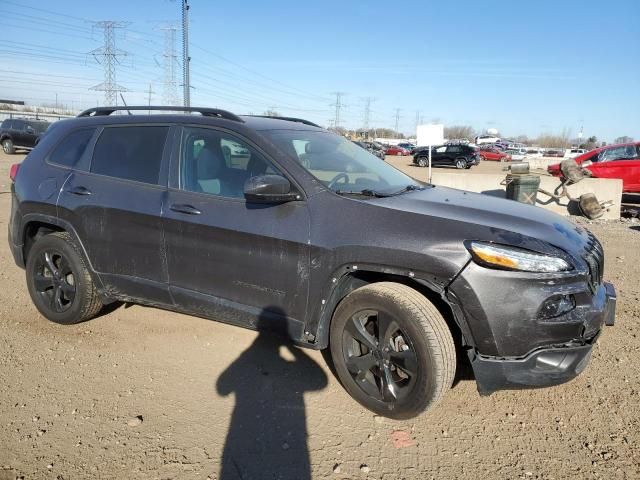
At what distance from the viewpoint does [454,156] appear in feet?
110

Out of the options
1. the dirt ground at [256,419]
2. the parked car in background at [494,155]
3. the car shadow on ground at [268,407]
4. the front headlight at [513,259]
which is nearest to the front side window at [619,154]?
the dirt ground at [256,419]

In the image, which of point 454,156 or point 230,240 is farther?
point 454,156

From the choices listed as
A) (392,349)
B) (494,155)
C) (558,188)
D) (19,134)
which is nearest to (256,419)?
(392,349)

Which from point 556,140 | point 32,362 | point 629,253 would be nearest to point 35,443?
point 32,362

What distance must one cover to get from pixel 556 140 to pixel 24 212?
13675 cm

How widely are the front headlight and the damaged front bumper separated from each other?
411 mm

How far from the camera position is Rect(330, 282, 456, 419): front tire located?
2660 millimetres

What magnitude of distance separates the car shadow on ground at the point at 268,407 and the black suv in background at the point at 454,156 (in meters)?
31.8

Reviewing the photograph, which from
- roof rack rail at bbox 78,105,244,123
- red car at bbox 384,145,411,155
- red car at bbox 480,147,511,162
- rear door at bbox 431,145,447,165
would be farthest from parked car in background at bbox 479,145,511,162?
roof rack rail at bbox 78,105,244,123

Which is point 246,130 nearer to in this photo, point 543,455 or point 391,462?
Answer: point 391,462

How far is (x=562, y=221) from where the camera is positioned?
3369mm

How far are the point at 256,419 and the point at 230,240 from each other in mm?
1133

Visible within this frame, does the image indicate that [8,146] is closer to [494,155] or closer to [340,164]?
[340,164]

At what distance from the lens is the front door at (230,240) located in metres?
3.04
